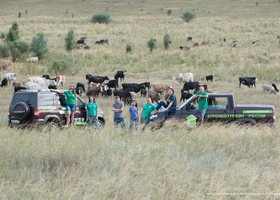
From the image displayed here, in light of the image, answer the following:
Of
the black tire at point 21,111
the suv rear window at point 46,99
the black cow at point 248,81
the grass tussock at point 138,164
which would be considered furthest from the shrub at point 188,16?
the grass tussock at point 138,164

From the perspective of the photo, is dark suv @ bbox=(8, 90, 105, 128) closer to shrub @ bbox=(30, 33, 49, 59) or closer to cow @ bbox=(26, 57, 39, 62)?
cow @ bbox=(26, 57, 39, 62)

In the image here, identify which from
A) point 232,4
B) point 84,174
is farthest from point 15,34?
point 232,4

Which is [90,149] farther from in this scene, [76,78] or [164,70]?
[164,70]

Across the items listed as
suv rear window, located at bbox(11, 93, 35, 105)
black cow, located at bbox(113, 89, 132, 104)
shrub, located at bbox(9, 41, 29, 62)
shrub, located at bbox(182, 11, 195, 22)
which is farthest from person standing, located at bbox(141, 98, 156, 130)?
shrub, located at bbox(182, 11, 195, 22)

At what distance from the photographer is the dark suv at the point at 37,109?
12586mm

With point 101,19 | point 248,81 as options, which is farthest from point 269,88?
point 101,19

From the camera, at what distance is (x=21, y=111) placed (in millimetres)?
12531

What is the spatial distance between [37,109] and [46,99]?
0.53 m

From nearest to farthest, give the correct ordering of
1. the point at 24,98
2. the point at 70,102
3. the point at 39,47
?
Result: the point at 24,98 → the point at 70,102 → the point at 39,47

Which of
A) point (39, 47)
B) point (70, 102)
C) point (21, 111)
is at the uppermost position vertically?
point (39, 47)

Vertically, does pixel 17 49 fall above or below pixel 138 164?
above

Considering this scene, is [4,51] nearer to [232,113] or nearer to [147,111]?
[147,111]

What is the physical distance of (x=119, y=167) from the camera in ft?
25.4

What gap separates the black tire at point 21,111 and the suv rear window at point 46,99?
53 centimetres
